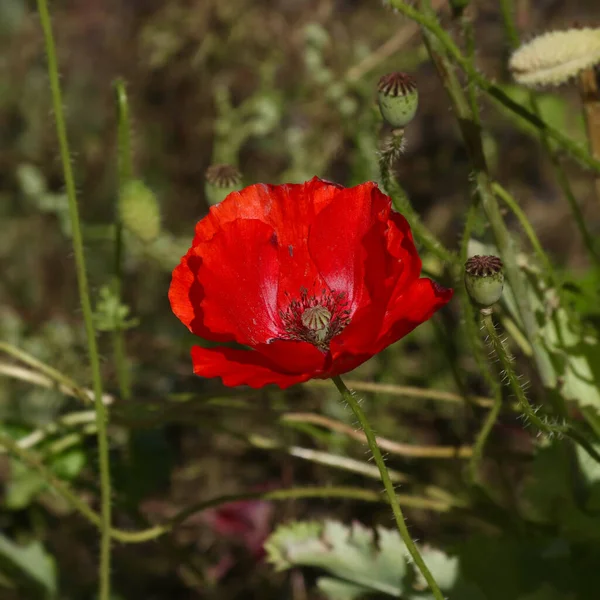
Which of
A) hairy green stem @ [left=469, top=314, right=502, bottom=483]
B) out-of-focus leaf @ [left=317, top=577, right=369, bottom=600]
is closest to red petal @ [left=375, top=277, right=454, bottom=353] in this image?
hairy green stem @ [left=469, top=314, right=502, bottom=483]

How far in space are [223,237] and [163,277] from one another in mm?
1527

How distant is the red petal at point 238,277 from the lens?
94 cm

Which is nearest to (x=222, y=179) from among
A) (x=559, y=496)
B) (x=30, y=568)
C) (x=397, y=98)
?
(x=397, y=98)

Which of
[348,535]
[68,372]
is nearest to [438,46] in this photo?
[348,535]

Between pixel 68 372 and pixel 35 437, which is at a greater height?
pixel 68 372

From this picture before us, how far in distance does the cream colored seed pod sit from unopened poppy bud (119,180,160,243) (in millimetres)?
556

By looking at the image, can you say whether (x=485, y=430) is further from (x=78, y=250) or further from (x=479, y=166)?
(x=78, y=250)

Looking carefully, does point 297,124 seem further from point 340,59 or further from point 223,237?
point 223,237

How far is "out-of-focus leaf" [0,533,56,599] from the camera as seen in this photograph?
1.59 meters

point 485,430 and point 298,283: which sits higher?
point 298,283

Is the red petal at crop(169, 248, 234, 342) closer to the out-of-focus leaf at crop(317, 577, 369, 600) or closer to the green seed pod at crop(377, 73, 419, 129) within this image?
the green seed pod at crop(377, 73, 419, 129)

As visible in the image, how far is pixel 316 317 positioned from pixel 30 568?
33.3 inches

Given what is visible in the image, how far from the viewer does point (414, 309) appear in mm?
892

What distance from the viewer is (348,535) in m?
1.25
